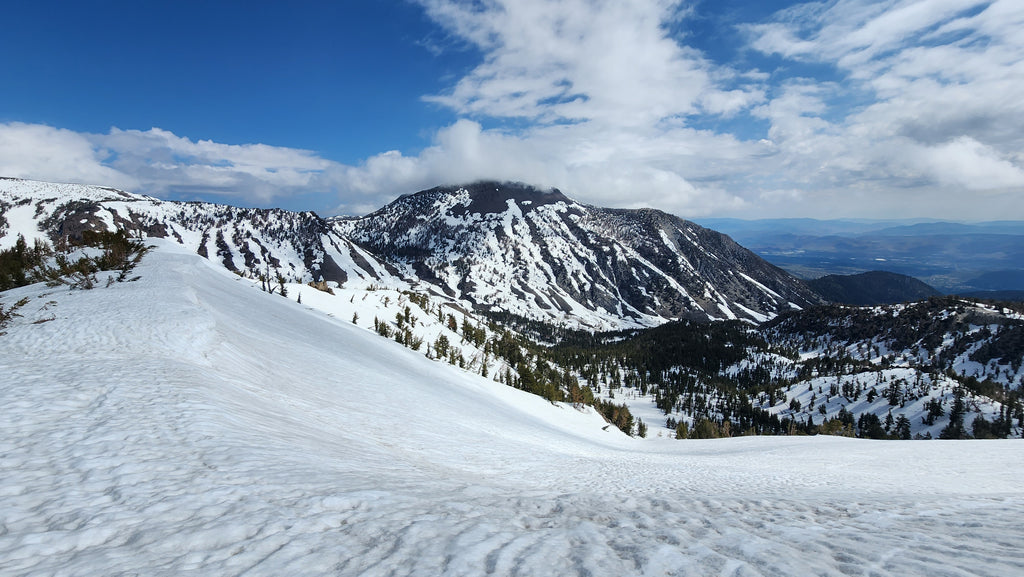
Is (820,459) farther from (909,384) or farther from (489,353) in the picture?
(909,384)

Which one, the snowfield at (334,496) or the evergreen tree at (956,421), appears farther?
the evergreen tree at (956,421)

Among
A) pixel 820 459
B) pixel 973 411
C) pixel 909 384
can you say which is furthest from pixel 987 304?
pixel 820 459

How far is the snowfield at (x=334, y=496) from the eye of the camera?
3482 mm

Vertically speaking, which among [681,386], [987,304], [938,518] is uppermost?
[987,304]

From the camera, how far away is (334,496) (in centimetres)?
461

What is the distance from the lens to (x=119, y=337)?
1054 centimetres

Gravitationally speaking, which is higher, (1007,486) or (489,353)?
(1007,486)

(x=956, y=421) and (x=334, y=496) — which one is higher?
(x=956, y=421)

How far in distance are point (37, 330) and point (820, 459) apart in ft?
86.3

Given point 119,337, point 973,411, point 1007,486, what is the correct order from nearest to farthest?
point 1007,486 < point 119,337 < point 973,411

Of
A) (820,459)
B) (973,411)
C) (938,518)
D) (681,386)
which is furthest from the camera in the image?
(681,386)

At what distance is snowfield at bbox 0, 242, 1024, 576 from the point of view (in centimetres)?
348

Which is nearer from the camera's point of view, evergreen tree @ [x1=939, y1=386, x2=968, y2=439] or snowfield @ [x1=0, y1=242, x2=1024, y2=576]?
snowfield @ [x1=0, y1=242, x2=1024, y2=576]

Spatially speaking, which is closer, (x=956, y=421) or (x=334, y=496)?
(x=334, y=496)
